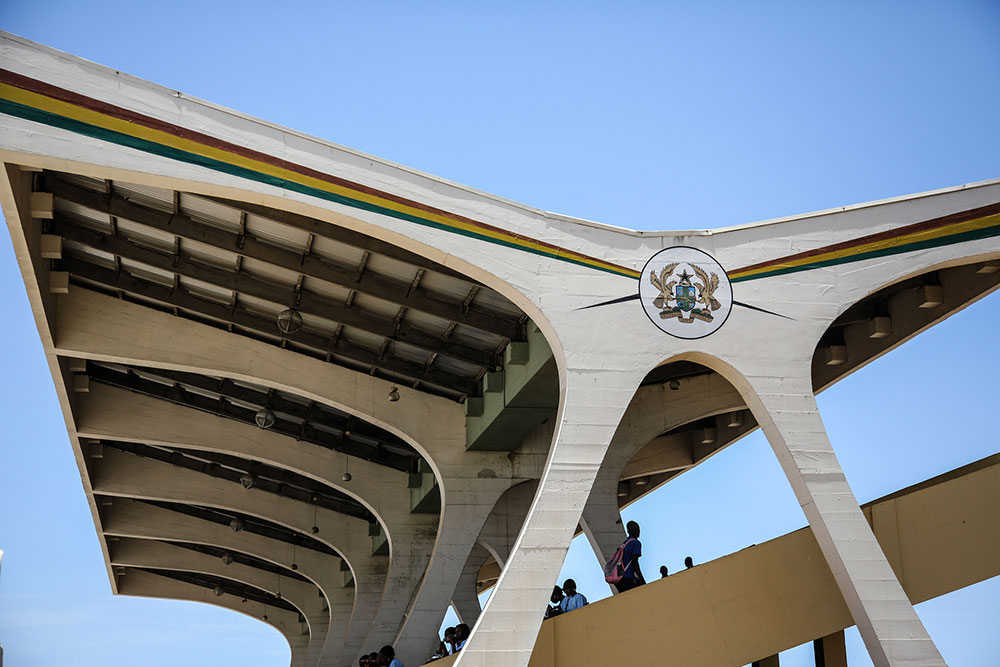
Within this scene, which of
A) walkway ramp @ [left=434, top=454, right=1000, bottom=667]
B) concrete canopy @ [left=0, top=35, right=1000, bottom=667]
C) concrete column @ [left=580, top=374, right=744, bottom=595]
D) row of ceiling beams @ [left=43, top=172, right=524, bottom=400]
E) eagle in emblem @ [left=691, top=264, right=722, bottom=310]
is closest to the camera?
concrete canopy @ [left=0, top=35, right=1000, bottom=667]

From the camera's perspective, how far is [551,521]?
13047 mm

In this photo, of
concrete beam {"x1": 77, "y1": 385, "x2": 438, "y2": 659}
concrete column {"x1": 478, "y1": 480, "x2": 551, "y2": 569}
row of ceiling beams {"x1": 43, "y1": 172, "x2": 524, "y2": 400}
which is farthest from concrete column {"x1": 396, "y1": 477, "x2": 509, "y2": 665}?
concrete beam {"x1": 77, "y1": 385, "x2": 438, "y2": 659}

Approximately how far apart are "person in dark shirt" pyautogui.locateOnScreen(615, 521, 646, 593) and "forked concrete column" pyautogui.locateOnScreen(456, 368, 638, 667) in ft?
5.78

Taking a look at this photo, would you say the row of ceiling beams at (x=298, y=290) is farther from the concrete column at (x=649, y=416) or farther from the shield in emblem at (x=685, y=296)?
the shield in emblem at (x=685, y=296)

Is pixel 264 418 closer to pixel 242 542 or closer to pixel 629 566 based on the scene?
pixel 629 566

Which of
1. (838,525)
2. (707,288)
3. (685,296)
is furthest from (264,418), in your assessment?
Result: (838,525)

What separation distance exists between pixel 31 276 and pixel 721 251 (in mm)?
10264

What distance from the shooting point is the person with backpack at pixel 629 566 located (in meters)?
14.7

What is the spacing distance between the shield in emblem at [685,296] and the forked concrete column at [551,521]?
1184 millimetres

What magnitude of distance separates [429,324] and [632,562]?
5762 mm

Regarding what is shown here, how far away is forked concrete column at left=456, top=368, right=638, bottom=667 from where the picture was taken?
12531mm

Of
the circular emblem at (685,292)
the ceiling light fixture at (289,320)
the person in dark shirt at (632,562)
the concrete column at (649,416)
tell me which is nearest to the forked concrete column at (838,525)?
the circular emblem at (685,292)

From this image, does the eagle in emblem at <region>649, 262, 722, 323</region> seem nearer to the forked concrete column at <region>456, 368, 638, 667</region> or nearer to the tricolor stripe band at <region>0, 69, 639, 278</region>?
the tricolor stripe band at <region>0, 69, 639, 278</region>

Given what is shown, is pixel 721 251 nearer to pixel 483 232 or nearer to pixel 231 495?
pixel 483 232
